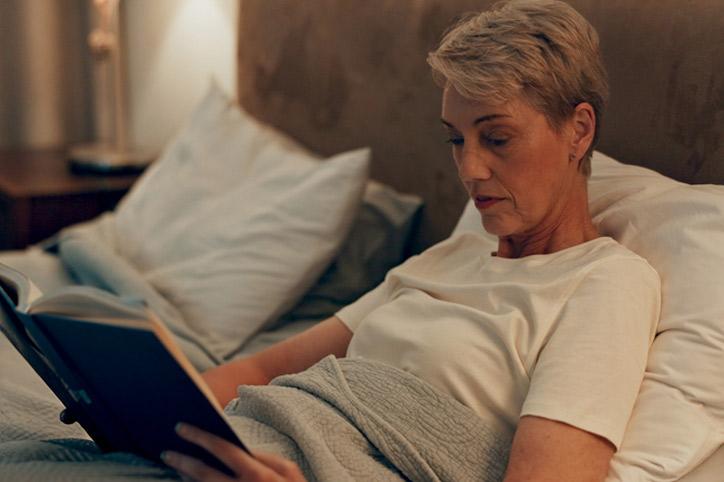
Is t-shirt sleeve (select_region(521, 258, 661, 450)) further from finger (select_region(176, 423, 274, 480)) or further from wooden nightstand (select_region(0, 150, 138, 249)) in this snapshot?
wooden nightstand (select_region(0, 150, 138, 249))

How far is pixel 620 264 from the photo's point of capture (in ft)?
3.79

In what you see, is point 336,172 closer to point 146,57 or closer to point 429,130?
point 429,130

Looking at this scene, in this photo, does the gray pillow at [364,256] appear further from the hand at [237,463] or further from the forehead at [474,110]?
the hand at [237,463]

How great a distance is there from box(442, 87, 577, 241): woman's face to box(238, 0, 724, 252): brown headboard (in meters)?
0.23

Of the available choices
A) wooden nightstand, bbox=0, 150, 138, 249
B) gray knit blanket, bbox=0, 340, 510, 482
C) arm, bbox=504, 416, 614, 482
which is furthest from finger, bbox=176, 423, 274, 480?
wooden nightstand, bbox=0, 150, 138, 249

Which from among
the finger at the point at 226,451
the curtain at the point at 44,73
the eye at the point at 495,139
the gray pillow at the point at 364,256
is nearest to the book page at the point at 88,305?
the finger at the point at 226,451

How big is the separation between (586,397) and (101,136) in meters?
2.85

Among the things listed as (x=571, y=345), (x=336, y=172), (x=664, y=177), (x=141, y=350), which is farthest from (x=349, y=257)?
(x=141, y=350)

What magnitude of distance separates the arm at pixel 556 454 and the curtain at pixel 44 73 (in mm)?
2790

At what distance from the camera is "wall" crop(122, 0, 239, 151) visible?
2.95 m

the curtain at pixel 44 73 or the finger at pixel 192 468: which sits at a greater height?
the finger at pixel 192 468

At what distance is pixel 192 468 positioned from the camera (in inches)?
38.7

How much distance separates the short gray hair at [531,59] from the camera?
3.85 feet

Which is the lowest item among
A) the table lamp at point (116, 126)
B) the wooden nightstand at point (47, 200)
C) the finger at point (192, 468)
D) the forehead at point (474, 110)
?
the wooden nightstand at point (47, 200)
